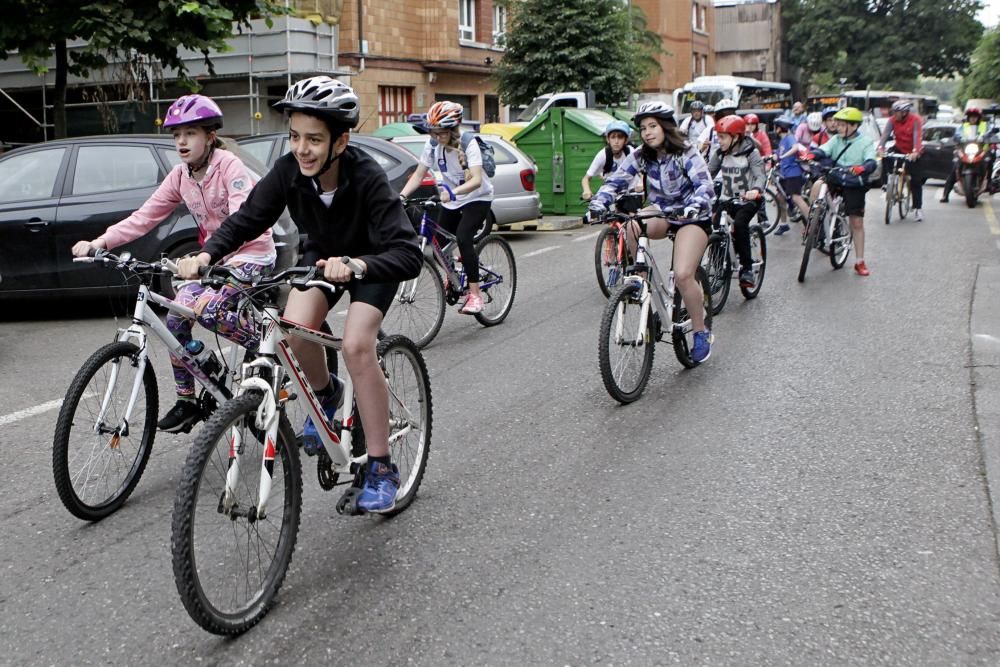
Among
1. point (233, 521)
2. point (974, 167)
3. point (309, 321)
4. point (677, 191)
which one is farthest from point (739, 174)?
point (974, 167)

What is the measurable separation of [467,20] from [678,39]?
83.4ft

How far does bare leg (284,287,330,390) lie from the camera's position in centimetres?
407

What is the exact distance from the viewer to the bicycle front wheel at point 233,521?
10.4 feet

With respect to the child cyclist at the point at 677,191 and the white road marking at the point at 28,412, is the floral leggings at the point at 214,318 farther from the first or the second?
the child cyclist at the point at 677,191

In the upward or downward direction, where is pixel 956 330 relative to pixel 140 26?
downward

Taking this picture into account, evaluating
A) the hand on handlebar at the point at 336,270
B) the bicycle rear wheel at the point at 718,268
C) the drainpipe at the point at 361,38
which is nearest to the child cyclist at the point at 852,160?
the bicycle rear wheel at the point at 718,268

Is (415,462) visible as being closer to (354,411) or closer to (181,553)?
(354,411)

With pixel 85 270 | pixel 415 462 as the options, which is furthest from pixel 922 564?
pixel 85 270

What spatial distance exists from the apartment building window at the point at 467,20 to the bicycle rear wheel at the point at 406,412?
31065 mm

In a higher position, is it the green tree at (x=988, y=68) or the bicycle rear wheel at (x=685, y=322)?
the green tree at (x=988, y=68)

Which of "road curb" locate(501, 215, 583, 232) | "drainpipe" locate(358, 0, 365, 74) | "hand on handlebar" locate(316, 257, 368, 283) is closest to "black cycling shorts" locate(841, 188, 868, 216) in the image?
"road curb" locate(501, 215, 583, 232)

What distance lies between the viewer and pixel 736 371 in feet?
23.7

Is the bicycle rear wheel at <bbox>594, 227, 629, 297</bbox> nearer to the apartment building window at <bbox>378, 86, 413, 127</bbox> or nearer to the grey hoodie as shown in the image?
the grey hoodie

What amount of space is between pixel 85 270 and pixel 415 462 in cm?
552
